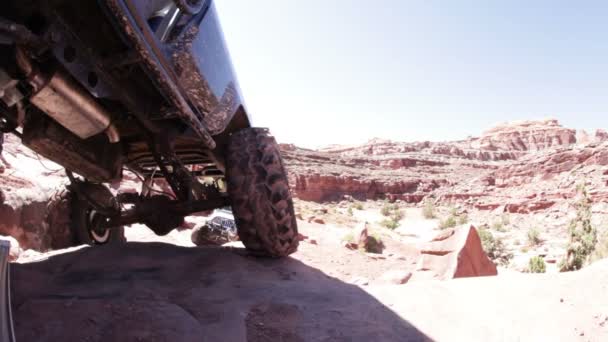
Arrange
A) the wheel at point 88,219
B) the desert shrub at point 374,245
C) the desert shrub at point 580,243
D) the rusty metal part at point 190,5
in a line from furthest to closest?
1. the desert shrub at point 374,245
2. the desert shrub at point 580,243
3. the wheel at point 88,219
4. the rusty metal part at point 190,5

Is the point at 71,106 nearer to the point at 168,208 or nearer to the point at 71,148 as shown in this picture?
the point at 71,148

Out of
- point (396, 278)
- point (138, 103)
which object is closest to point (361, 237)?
point (396, 278)

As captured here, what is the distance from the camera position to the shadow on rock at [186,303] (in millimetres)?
1618

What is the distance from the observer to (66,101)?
5.77 ft

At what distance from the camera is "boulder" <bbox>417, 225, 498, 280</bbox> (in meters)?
4.29

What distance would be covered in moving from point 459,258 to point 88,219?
4329 mm

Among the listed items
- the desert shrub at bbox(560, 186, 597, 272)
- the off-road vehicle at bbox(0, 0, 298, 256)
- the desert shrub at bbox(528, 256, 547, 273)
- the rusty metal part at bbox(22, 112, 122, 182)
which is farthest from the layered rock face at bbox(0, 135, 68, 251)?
the desert shrub at bbox(560, 186, 597, 272)

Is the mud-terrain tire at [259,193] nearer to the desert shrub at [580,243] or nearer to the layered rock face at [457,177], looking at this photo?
the desert shrub at [580,243]

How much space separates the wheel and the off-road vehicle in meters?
0.03

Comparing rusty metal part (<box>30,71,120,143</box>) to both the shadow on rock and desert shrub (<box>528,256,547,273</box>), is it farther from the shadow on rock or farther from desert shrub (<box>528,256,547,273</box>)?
desert shrub (<box>528,256,547,273</box>)

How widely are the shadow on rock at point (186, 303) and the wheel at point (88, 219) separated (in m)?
0.82

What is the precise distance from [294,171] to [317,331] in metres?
39.5

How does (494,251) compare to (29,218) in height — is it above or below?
below

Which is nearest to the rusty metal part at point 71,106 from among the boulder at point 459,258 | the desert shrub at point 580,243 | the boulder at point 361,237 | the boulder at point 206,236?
the boulder at point 459,258
